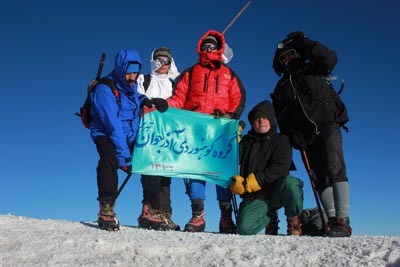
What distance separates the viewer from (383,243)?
13.6 ft

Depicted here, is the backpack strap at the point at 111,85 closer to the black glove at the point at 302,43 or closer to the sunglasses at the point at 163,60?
the sunglasses at the point at 163,60

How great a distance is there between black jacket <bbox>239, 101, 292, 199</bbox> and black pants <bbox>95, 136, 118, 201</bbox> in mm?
1787

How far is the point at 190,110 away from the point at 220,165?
0.96 metres

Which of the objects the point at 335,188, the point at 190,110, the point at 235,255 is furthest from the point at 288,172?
the point at 235,255

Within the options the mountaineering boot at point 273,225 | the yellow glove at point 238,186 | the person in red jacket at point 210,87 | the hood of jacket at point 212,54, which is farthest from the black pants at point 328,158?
the hood of jacket at point 212,54

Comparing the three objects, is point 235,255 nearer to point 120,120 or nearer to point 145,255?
point 145,255

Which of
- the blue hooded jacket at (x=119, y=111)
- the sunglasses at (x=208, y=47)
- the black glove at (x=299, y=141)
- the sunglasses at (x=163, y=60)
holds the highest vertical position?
the sunglasses at (x=163, y=60)

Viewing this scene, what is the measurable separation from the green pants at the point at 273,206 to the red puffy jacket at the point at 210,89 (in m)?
1.40

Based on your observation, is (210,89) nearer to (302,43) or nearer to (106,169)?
(302,43)

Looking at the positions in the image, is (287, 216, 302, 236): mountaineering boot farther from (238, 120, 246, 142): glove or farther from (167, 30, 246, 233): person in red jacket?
(238, 120, 246, 142): glove

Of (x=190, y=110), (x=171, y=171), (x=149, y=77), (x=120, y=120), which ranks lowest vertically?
(x=171, y=171)

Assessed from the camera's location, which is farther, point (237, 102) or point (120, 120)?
point (237, 102)

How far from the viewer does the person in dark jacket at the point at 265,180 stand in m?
5.72

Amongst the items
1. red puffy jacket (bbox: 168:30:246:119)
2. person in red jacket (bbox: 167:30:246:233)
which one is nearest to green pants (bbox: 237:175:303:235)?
person in red jacket (bbox: 167:30:246:233)
